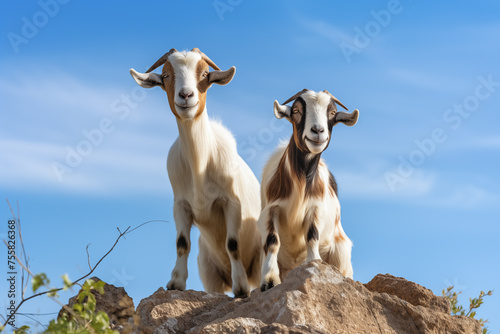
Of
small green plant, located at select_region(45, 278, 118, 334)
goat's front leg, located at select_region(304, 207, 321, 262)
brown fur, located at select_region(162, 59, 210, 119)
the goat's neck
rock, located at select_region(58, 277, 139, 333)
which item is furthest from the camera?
the goat's neck

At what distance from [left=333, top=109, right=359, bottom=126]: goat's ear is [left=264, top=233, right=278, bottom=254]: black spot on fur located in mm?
1397

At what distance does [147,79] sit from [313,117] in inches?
75.5

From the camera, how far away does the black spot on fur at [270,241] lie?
642cm

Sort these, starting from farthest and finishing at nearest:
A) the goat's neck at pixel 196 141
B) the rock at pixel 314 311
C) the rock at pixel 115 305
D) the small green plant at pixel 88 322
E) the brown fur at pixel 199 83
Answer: the goat's neck at pixel 196 141
the brown fur at pixel 199 83
the rock at pixel 115 305
the rock at pixel 314 311
the small green plant at pixel 88 322

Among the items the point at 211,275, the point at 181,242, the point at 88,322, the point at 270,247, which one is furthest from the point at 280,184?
the point at 88,322

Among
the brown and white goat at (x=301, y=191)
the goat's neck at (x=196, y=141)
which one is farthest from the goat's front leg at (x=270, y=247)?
the goat's neck at (x=196, y=141)

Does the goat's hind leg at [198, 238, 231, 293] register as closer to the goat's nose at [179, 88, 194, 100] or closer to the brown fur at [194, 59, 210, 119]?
the brown fur at [194, 59, 210, 119]

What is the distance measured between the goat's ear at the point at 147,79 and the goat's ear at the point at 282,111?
1.35 meters

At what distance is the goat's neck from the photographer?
6.89 m

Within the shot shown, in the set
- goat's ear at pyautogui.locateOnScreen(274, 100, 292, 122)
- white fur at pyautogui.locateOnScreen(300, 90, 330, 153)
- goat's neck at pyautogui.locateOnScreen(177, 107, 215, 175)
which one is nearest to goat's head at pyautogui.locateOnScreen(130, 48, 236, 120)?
goat's neck at pyautogui.locateOnScreen(177, 107, 215, 175)

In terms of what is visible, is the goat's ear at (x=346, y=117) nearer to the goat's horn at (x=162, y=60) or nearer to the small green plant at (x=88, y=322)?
the goat's horn at (x=162, y=60)

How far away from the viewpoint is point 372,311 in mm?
5016

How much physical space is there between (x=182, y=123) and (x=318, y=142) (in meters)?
1.61

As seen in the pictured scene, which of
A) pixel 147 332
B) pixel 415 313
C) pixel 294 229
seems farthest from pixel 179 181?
pixel 415 313
